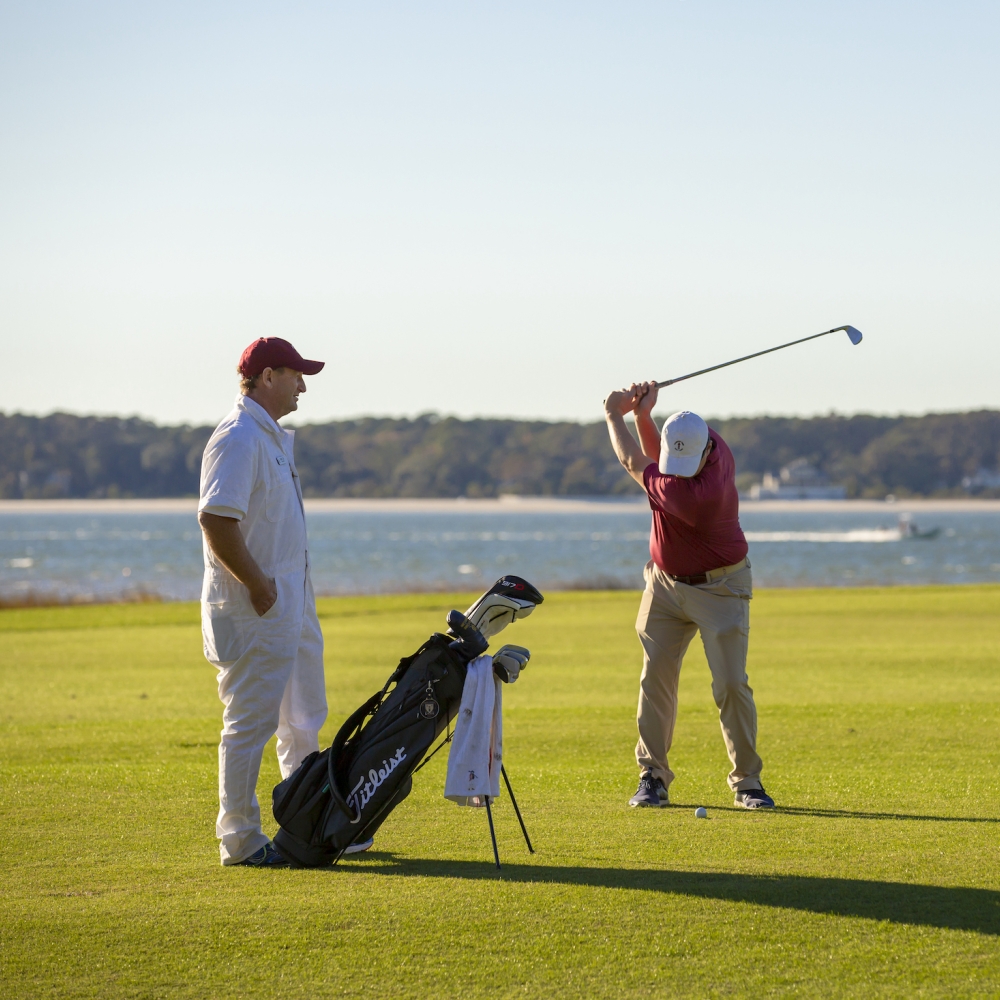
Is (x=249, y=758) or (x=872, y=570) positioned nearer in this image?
(x=249, y=758)

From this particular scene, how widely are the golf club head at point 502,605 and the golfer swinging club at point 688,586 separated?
46.8 inches

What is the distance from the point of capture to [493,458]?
178000 millimetres

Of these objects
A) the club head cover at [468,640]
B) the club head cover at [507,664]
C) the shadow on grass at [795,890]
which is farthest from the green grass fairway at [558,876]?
the club head cover at [468,640]

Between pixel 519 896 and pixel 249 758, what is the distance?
4.47ft

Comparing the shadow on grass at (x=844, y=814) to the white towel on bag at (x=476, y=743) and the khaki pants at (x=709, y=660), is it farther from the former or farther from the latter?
the white towel on bag at (x=476, y=743)

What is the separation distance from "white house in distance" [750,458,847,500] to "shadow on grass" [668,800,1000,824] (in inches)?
6787

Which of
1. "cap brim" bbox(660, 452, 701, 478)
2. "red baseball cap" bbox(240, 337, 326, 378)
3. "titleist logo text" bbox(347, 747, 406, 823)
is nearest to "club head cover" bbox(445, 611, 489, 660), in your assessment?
"titleist logo text" bbox(347, 747, 406, 823)

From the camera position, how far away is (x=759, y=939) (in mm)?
4133

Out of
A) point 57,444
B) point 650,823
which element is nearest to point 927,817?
point 650,823

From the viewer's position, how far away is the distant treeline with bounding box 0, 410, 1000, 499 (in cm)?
14962

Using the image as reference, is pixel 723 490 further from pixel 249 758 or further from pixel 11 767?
pixel 11 767

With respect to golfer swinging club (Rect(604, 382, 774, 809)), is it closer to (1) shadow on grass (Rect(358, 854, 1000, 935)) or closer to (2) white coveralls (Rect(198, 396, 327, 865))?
(1) shadow on grass (Rect(358, 854, 1000, 935))

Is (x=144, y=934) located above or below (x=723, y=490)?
below

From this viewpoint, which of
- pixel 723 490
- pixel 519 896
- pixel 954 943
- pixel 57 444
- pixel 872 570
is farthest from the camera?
pixel 57 444
